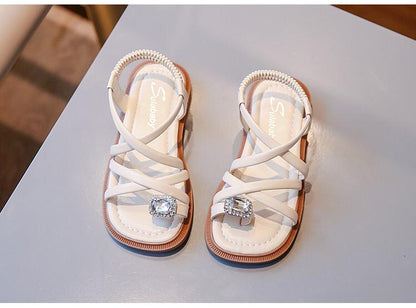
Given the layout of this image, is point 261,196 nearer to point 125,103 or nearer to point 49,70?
point 125,103

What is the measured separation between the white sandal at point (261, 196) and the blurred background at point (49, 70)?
A: 60cm

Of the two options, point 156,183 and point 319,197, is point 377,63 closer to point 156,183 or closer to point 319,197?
point 319,197

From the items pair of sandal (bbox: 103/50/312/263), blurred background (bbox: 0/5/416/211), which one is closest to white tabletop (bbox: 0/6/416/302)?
pair of sandal (bbox: 103/50/312/263)

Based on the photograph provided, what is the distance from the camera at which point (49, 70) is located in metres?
1.24

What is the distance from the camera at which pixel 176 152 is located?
0.69 meters

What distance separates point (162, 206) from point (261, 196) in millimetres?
146

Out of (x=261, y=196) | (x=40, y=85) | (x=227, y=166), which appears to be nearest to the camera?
(x=261, y=196)

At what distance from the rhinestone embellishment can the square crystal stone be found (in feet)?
0.26

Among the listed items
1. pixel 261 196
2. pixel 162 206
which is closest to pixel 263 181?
pixel 261 196

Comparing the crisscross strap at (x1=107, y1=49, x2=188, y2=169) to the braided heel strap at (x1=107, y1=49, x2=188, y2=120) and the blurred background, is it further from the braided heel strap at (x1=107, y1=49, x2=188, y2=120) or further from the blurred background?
the blurred background

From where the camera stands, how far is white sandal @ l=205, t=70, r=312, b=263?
23.6 inches

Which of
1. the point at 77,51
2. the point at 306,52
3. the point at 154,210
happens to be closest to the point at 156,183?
the point at 154,210

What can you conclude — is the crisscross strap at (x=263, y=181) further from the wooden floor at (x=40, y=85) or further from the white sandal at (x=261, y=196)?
the wooden floor at (x=40, y=85)

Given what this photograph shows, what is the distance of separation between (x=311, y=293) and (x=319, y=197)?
0.15 meters
